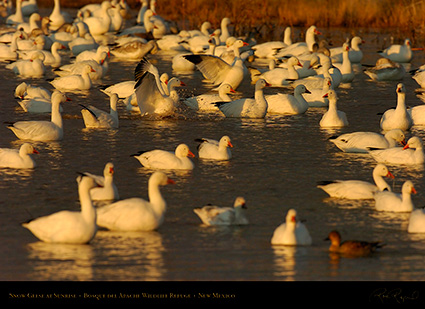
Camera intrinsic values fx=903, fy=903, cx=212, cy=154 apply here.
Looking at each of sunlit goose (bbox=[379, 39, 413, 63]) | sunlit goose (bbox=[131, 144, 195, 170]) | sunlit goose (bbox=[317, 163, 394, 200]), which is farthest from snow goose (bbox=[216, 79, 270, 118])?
sunlit goose (bbox=[379, 39, 413, 63])

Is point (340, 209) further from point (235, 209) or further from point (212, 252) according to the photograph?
point (212, 252)

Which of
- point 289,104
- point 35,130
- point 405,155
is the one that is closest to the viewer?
point 405,155

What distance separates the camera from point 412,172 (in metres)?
13.3

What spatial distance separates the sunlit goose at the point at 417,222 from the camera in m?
10.1

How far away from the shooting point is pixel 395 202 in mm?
11062

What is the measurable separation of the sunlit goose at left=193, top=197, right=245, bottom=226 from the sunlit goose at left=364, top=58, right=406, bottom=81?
13457 mm

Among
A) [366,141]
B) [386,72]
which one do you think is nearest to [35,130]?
[366,141]

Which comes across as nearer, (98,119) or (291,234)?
(291,234)

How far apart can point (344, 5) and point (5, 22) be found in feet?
47.7

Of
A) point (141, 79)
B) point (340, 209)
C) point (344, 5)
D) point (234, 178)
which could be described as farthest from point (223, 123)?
point (344, 5)

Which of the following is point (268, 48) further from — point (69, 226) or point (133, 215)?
point (69, 226)

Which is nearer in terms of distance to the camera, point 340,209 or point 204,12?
point 340,209

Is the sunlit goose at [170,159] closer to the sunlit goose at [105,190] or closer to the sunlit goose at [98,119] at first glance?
the sunlit goose at [105,190]

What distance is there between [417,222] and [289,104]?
857 centimetres
